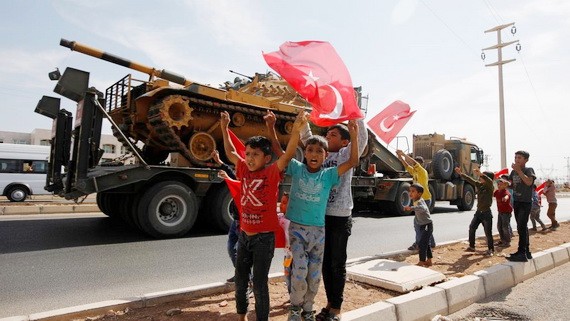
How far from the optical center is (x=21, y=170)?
16.6m

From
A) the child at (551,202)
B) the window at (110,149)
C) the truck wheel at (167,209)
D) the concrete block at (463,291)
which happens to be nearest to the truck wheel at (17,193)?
the truck wheel at (167,209)

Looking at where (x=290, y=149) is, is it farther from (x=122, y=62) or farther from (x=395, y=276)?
(x=122, y=62)

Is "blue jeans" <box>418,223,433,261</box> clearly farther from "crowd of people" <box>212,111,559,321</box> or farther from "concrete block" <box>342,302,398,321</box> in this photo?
"crowd of people" <box>212,111,559,321</box>

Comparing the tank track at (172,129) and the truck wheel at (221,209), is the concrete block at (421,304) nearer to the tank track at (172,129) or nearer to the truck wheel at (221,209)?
the truck wheel at (221,209)

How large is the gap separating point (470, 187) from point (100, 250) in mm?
14991

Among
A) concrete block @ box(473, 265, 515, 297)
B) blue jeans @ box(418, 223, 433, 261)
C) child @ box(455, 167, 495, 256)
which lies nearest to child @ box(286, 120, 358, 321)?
concrete block @ box(473, 265, 515, 297)

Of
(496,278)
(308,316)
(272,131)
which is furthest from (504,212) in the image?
(272,131)

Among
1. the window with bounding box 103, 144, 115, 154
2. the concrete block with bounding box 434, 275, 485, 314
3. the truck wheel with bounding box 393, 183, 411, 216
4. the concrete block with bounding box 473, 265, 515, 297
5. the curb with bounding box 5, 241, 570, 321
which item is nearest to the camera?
the curb with bounding box 5, 241, 570, 321

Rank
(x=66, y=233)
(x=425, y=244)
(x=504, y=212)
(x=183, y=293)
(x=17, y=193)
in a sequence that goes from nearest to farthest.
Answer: (x=183, y=293) < (x=425, y=244) < (x=504, y=212) < (x=66, y=233) < (x=17, y=193)

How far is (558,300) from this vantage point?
13.5ft

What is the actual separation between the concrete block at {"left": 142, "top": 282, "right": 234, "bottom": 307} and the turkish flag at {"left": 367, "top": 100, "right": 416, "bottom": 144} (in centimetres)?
275

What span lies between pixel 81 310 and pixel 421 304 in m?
2.90

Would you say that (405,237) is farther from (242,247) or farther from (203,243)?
(242,247)

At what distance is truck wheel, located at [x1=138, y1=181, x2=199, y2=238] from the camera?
7273mm
